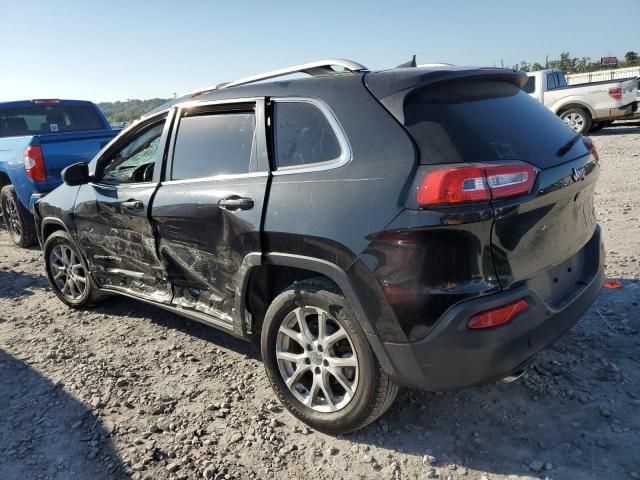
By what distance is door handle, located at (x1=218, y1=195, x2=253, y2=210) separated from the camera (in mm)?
2797

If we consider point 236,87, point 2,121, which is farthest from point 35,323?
point 2,121

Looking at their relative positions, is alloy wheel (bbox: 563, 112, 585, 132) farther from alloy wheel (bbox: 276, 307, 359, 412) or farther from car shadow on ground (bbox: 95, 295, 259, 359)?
alloy wheel (bbox: 276, 307, 359, 412)

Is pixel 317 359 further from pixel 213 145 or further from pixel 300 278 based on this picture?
pixel 213 145

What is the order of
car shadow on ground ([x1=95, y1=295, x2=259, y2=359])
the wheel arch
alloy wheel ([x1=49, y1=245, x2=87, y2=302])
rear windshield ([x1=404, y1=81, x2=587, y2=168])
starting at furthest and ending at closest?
1. alloy wheel ([x1=49, y1=245, x2=87, y2=302])
2. car shadow on ground ([x1=95, y1=295, x2=259, y2=359])
3. the wheel arch
4. rear windshield ([x1=404, y1=81, x2=587, y2=168])

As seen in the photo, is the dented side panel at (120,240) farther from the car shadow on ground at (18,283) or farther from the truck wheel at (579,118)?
the truck wheel at (579,118)

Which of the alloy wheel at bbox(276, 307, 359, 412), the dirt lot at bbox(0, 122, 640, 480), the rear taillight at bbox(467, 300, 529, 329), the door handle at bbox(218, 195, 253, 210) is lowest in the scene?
the dirt lot at bbox(0, 122, 640, 480)

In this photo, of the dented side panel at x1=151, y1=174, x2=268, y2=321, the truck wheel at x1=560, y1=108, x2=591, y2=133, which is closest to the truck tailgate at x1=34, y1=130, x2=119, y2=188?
the dented side panel at x1=151, y1=174, x2=268, y2=321

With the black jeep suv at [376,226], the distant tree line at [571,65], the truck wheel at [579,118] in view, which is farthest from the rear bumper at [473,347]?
the distant tree line at [571,65]

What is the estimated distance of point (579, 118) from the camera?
13.8 m

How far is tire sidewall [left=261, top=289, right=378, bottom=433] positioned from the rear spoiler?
95cm

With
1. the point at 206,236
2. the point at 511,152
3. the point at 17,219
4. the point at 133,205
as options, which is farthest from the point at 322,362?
the point at 17,219

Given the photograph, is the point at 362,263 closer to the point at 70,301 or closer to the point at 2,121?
the point at 70,301

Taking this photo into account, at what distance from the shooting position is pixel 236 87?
10.3 ft

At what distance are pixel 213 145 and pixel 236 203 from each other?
1.80ft
